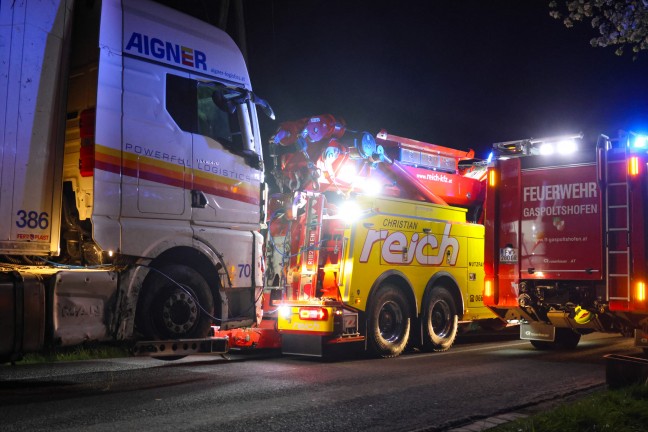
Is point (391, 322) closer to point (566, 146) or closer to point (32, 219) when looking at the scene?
point (566, 146)

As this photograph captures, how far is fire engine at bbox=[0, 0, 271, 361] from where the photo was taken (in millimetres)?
6203

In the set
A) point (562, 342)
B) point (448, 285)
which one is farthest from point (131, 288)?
point (562, 342)

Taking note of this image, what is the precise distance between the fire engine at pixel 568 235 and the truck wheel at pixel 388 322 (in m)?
1.50

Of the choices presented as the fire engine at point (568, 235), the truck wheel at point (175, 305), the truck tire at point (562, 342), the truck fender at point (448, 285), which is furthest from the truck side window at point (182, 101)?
the truck tire at point (562, 342)

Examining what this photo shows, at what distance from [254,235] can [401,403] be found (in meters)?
2.60

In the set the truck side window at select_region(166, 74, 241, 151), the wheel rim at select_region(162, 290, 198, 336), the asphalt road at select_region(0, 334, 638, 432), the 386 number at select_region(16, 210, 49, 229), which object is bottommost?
the asphalt road at select_region(0, 334, 638, 432)

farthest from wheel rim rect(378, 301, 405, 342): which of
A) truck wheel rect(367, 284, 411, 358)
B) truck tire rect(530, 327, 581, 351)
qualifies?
truck tire rect(530, 327, 581, 351)

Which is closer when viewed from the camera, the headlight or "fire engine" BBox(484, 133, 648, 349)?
"fire engine" BBox(484, 133, 648, 349)

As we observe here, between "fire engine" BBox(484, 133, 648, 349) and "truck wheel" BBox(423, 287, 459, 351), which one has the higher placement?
"fire engine" BBox(484, 133, 648, 349)

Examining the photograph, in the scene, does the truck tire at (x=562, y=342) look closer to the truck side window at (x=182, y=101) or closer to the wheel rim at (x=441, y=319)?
the wheel rim at (x=441, y=319)

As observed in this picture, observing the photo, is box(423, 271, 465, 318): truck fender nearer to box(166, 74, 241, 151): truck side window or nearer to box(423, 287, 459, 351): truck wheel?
box(423, 287, 459, 351): truck wheel

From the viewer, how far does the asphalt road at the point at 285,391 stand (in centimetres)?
601

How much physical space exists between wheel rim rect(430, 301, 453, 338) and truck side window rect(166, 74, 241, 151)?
5787 millimetres

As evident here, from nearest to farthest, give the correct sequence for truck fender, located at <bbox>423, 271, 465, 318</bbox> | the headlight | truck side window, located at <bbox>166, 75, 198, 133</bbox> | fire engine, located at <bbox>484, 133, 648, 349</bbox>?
truck side window, located at <bbox>166, 75, 198, 133</bbox> → fire engine, located at <bbox>484, 133, 648, 349</bbox> → the headlight → truck fender, located at <bbox>423, 271, 465, 318</bbox>
